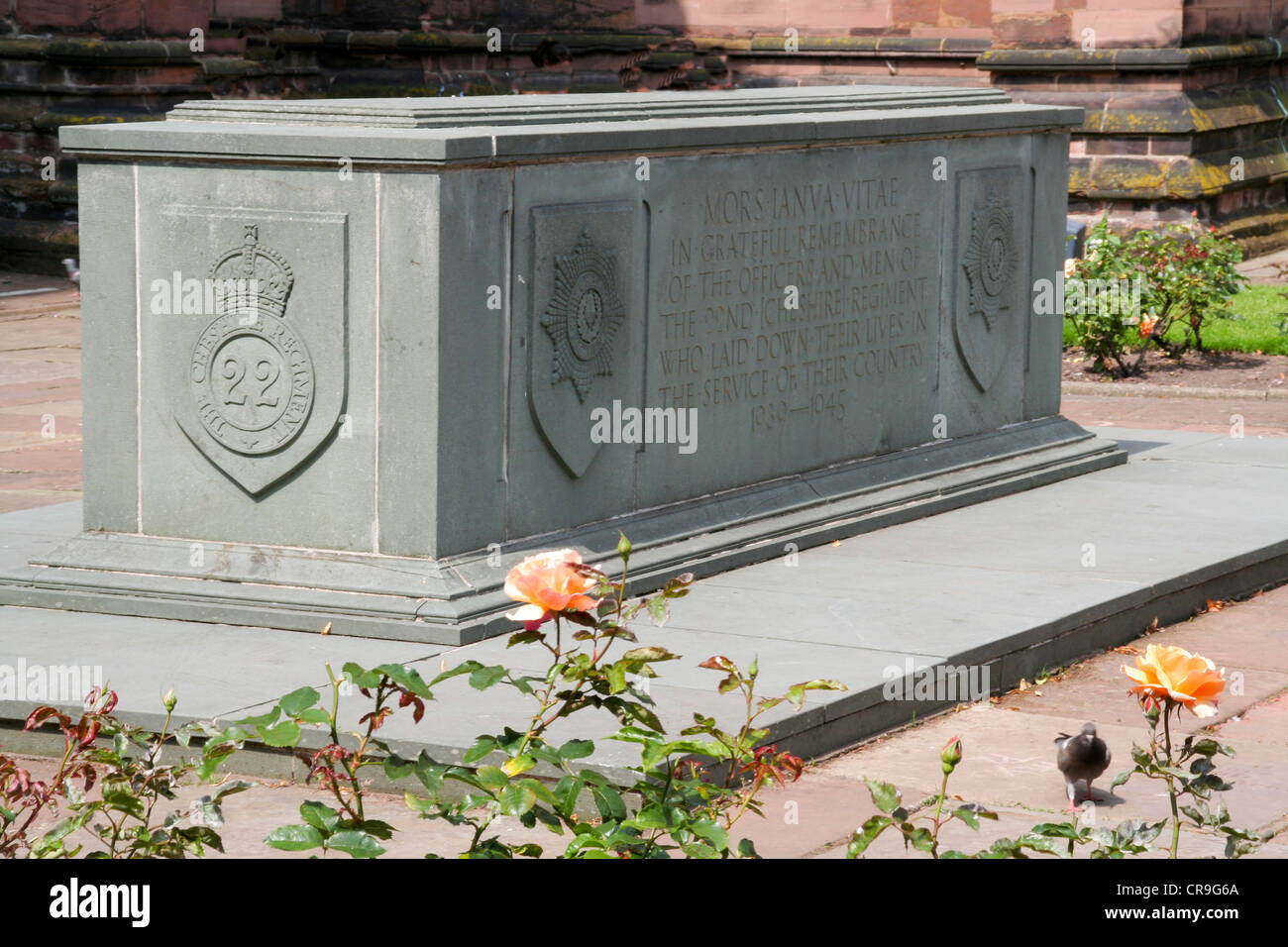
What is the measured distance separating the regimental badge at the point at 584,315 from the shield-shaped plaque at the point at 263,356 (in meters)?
0.72

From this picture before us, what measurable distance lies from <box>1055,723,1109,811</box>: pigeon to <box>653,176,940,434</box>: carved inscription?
97.8 inches

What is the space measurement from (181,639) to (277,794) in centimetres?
119

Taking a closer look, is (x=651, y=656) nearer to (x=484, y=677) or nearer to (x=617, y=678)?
(x=617, y=678)

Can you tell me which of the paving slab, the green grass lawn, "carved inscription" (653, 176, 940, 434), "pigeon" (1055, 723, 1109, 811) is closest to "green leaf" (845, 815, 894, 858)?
the paving slab

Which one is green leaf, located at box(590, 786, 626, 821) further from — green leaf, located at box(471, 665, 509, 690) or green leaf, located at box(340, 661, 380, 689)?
green leaf, located at box(340, 661, 380, 689)

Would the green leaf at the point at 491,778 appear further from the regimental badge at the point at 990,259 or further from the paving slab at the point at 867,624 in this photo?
the regimental badge at the point at 990,259

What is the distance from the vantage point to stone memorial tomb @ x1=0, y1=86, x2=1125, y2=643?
5.95 m

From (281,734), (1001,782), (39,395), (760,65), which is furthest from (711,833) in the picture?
(760,65)

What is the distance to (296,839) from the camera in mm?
2922

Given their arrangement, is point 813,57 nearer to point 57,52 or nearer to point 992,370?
point 57,52

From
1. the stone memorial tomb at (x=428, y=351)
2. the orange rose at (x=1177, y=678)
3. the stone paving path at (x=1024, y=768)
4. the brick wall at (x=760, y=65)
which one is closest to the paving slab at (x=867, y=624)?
the stone paving path at (x=1024, y=768)

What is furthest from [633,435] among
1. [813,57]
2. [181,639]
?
[813,57]

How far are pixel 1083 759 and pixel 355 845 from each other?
234 centimetres

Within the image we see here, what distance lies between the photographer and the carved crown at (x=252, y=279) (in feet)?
19.9
